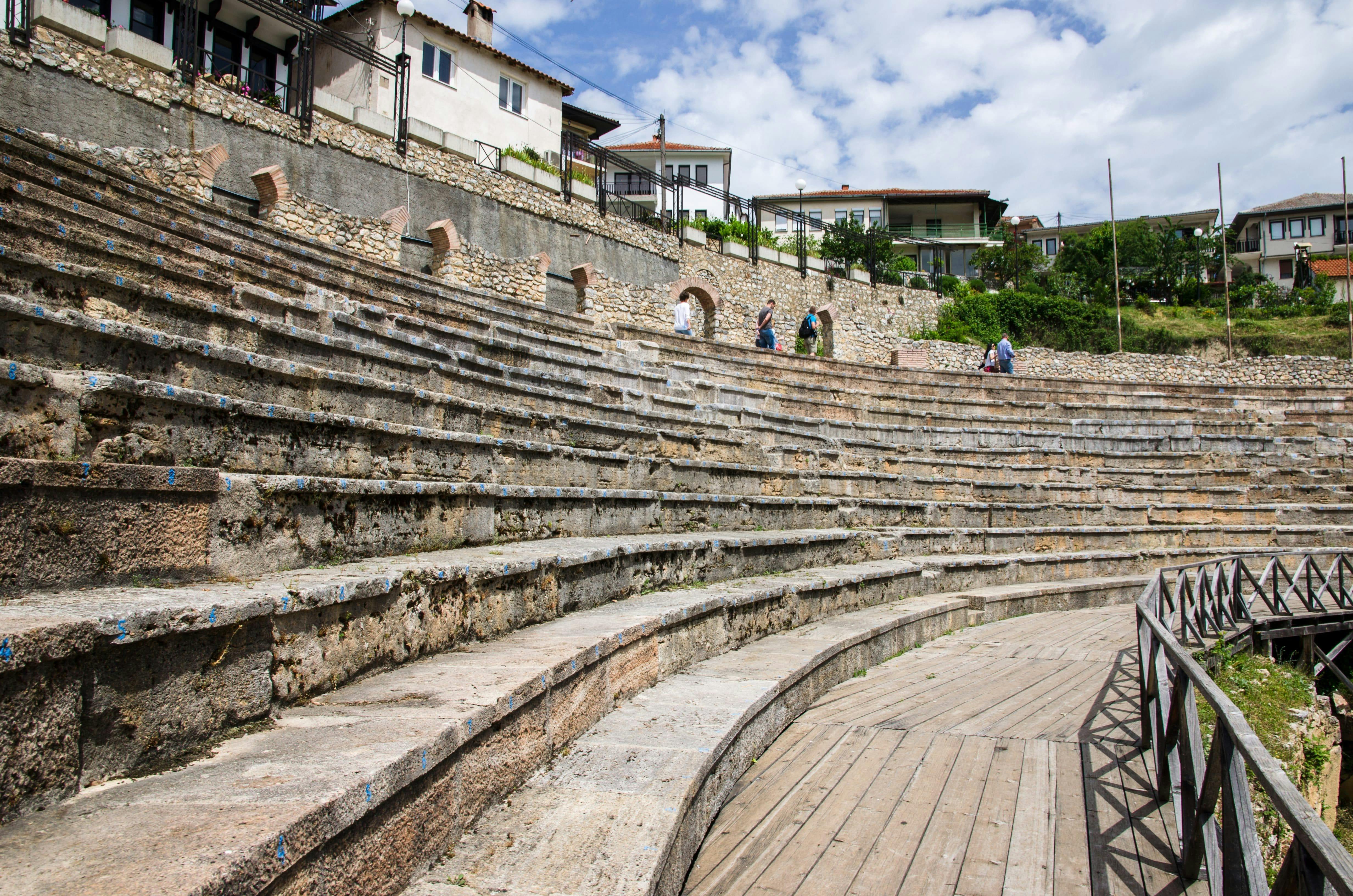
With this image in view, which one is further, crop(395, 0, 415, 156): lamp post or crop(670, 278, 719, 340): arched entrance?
crop(670, 278, 719, 340): arched entrance

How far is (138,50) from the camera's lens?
10547 millimetres

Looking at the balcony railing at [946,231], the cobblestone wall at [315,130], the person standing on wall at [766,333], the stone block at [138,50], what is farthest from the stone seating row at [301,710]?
the balcony railing at [946,231]

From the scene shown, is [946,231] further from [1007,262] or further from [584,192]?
[584,192]

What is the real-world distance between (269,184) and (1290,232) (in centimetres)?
5536

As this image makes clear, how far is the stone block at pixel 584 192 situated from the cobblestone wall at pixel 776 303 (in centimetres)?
165

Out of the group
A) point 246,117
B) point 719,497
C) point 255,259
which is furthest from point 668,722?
point 246,117

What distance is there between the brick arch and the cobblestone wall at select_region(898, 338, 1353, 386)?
20.8ft

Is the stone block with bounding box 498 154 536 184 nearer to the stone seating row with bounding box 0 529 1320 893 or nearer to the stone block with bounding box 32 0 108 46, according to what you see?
the stone block with bounding box 32 0 108 46

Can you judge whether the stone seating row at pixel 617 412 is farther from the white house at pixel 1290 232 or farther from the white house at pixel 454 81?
the white house at pixel 1290 232

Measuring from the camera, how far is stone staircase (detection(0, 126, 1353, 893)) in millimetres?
1661

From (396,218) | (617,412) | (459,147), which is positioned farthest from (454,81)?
(617,412)

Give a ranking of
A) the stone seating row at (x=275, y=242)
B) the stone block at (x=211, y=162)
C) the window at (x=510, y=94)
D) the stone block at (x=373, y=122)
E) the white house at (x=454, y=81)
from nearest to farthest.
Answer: the stone seating row at (x=275, y=242), the stone block at (x=211, y=162), the stone block at (x=373, y=122), the white house at (x=454, y=81), the window at (x=510, y=94)

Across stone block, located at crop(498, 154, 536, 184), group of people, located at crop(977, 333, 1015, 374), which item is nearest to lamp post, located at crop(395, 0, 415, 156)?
stone block, located at crop(498, 154, 536, 184)

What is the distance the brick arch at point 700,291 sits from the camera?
2036 cm
